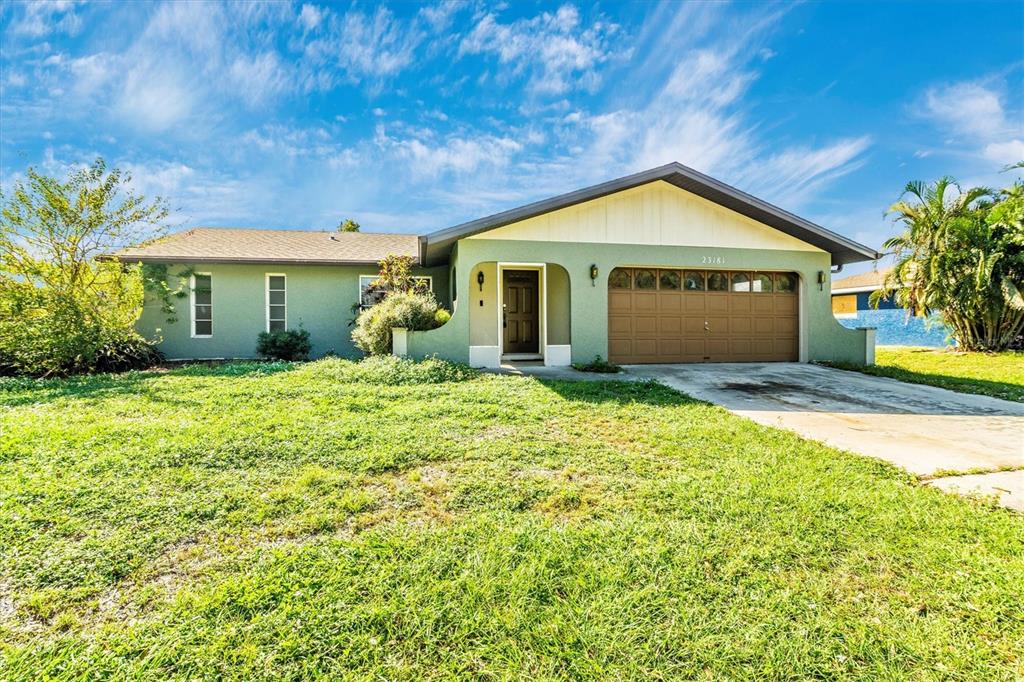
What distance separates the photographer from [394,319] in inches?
392

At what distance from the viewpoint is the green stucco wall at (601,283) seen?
10008 mm

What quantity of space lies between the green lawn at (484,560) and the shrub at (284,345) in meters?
7.27

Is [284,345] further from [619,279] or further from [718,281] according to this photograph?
[718,281]

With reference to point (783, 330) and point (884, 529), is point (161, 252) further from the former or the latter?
point (783, 330)

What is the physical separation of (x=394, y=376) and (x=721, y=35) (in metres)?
9.97

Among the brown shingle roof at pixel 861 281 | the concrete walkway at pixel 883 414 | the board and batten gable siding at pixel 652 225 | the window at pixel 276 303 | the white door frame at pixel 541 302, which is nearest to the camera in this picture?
the concrete walkway at pixel 883 414

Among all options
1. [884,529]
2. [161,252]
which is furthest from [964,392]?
[161,252]

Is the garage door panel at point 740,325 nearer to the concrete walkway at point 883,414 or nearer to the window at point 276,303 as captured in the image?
the concrete walkway at point 883,414

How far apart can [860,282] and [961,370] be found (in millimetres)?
16239

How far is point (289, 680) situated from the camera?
1800 mm

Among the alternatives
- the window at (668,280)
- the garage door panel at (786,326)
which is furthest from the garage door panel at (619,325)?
the garage door panel at (786,326)

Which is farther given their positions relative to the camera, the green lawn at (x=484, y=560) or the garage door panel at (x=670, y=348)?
the garage door panel at (x=670, y=348)

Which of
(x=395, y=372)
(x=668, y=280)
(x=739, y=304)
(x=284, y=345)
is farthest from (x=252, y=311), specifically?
(x=739, y=304)

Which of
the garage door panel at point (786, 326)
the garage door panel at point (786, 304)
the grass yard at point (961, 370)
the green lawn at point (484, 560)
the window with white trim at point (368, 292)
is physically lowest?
the green lawn at point (484, 560)
